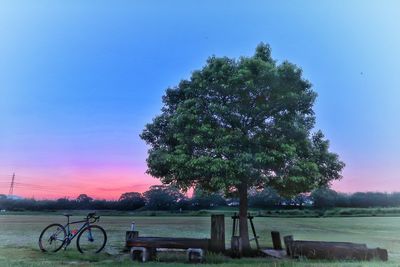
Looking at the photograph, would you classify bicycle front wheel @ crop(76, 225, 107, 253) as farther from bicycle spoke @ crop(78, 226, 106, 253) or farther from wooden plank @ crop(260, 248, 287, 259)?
wooden plank @ crop(260, 248, 287, 259)

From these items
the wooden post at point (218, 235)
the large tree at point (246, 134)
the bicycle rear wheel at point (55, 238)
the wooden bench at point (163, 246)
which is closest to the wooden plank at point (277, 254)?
the large tree at point (246, 134)

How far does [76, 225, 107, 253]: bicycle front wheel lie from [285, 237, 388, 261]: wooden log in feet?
23.8

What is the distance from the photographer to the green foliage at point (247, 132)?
15.4 meters

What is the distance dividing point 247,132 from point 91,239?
7615 mm

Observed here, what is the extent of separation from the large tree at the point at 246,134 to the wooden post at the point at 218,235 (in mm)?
1288

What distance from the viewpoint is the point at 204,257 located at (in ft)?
43.6

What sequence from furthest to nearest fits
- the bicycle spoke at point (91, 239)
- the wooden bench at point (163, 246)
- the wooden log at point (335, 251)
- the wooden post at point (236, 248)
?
the bicycle spoke at point (91, 239)
the wooden post at point (236, 248)
the wooden log at point (335, 251)
the wooden bench at point (163, 246)

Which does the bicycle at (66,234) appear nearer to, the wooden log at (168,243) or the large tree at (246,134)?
the wooden log at (168,243)

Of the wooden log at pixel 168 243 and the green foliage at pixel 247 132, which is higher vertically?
the green foliage at pixel 247 132

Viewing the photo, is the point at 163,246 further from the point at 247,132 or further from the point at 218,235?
the point at 247,132

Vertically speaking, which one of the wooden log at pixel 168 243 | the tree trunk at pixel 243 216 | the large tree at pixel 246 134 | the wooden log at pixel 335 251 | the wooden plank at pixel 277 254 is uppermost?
the large tree at pixel 246 134

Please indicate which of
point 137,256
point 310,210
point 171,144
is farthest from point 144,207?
point 137,256

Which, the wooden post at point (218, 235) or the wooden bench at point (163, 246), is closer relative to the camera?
the wooden bench at point (163, 246)

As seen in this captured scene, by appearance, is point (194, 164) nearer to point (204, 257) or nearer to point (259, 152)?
point (259, 152)
